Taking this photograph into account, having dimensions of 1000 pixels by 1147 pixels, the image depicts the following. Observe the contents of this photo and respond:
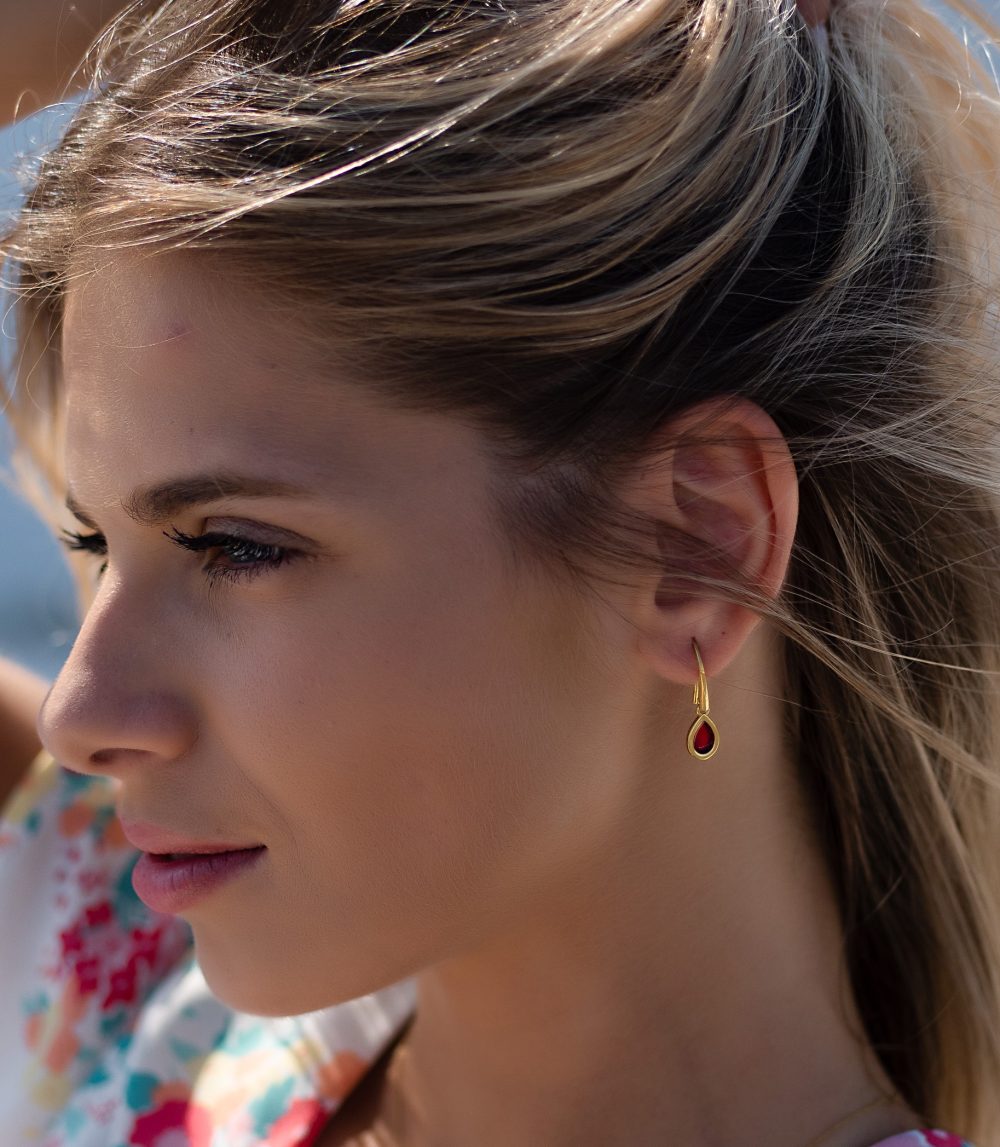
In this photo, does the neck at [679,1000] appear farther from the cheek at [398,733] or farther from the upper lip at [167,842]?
the upper lip at [167,842]

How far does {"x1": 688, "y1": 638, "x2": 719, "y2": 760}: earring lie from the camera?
3.87 ft

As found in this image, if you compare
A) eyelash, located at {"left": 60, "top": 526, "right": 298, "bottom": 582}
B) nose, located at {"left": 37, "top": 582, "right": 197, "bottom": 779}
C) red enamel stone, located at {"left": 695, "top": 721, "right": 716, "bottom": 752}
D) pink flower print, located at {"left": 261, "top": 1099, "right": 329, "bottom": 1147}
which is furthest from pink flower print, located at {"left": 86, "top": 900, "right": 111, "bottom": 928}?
red enamel stone, located at {"left": 695, "top": 721, "right": 716, "bottom": 752}

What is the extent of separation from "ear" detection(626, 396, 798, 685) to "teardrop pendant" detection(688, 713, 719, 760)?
5 cm

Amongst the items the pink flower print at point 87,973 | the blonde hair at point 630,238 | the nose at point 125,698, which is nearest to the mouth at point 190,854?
the nose at point 125,698

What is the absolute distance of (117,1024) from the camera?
65.4 inches

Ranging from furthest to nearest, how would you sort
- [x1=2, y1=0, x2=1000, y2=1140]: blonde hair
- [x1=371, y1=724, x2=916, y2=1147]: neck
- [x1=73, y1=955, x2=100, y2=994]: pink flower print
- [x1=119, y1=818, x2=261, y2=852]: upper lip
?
[x1=73, y1=955, x2=100, y2=994]: pink flower print
[x1=371, y1=724, x2=916, y2=1147]: neck
[x1=119, y1=818, x2=261, y2=852]: upper lip
[x1=2, y1=0, x2=1000, y2=1140]: blonde hair

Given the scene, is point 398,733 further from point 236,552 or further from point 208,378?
point 208,378

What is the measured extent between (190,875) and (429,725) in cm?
27

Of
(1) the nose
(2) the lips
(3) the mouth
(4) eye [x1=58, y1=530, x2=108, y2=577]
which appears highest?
(4) eye [x1=58, y1=530, x2=108, y2=577]

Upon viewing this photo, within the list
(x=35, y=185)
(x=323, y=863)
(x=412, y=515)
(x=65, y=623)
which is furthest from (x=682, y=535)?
(x=65, y=623)

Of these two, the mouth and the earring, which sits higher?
the mouth

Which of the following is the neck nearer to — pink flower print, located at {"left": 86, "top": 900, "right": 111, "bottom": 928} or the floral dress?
the floral dress

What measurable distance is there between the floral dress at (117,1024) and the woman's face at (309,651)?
37 cm

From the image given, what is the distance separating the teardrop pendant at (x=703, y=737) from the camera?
1207mm
